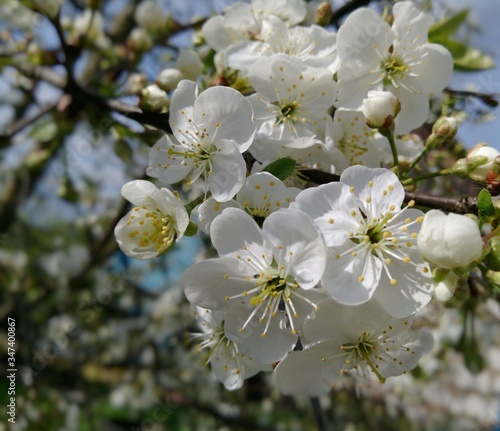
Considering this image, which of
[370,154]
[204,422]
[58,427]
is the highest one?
[370,154]

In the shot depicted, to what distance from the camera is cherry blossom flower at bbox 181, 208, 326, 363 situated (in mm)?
814

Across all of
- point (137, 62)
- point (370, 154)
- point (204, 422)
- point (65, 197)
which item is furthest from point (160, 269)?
point (370, 154)

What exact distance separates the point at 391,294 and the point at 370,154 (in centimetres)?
41

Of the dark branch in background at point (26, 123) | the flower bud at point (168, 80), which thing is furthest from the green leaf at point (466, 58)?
the dark branch in background at point (26, 123)

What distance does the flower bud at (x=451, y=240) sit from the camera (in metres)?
0.73

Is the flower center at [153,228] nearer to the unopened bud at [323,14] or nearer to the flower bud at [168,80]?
the flower bud at [168,80]

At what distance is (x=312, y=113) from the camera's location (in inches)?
42.8

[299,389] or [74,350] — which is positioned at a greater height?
[299,389]

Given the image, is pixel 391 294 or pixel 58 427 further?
pixel 58 427

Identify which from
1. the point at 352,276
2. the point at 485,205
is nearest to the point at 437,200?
the point at 485,205

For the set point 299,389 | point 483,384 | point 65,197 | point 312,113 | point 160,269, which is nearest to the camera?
point 299,389

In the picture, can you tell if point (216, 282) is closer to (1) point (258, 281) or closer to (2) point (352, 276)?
(1) point (258, 281)

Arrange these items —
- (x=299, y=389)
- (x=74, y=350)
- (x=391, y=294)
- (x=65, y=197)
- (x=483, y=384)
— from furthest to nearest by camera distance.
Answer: (x=483, y=384)
(x=74, y=350)
(x=65, y=197)
(x=299, y=389)
(x=391, y=294)

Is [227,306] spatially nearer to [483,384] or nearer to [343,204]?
[343,204]
